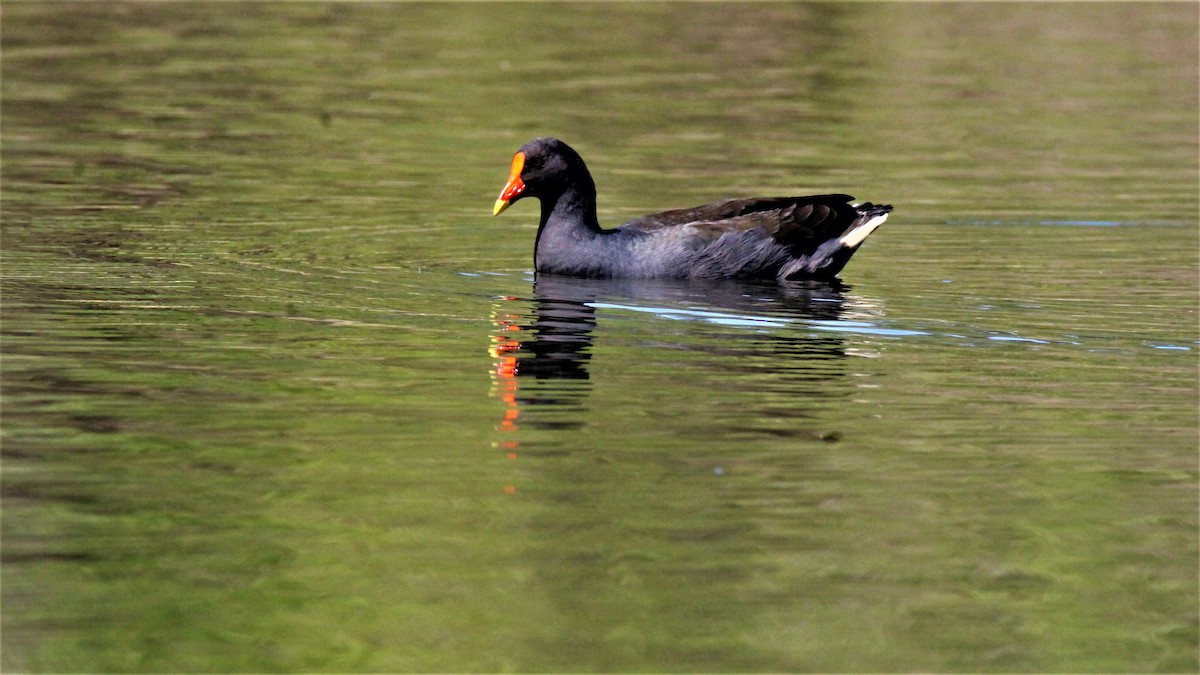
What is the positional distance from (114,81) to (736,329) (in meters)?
11.6

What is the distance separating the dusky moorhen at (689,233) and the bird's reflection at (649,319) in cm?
13

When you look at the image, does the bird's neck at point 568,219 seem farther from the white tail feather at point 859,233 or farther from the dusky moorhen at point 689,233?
the white tail feather at point 859,233

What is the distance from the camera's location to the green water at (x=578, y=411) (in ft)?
16.8

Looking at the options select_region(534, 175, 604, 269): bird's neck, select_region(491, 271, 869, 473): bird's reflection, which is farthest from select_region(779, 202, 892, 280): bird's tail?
select_region(534, 175, 604, 269): bird's neck

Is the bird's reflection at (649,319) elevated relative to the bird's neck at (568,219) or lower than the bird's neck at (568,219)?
lower

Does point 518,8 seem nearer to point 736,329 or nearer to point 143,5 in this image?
point 143,5

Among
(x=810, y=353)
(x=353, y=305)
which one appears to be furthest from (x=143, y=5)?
(x=810, y=353)

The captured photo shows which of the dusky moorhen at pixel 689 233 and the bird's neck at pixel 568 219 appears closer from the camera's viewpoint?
the dusky moorhen at pixel 689 233

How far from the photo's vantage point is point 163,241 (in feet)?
36.5

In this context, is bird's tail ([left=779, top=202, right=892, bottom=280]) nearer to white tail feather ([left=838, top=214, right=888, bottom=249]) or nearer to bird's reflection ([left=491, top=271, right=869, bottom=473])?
white tail feather ([left=838, top=214, right=888, bottom=249])

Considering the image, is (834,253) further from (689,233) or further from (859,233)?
(689,233)

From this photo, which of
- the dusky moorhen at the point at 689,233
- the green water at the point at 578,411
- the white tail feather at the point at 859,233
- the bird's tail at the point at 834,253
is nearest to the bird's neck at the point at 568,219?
the dusky moorhen at the point at 689,233

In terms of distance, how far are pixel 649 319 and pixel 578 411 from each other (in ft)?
6.52

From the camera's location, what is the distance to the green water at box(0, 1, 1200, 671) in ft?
16.8
